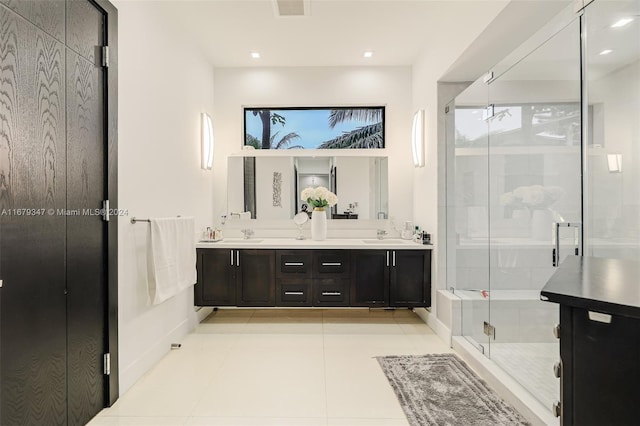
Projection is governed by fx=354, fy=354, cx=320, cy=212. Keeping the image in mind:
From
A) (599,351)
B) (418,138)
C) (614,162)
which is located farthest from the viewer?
(418,138)

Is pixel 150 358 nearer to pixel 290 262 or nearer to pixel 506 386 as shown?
pixel 290 262

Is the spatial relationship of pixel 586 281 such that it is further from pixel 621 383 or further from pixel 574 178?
pixel 574 178

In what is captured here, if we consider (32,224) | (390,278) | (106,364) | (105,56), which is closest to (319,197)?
(390,278)

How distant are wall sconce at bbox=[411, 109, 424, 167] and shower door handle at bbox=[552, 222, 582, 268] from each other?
5.88ft

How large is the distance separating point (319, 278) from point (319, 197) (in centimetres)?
92

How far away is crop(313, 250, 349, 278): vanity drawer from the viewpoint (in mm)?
3510

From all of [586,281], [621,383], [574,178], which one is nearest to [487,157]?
[574,178]

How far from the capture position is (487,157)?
2.75 m

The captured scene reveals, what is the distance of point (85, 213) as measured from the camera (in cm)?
192

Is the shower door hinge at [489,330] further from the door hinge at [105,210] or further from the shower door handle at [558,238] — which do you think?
the door hinge at [105,210]

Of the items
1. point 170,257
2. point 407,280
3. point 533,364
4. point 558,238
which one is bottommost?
point 533,364

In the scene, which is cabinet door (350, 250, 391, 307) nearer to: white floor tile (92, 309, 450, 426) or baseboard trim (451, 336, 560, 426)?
white floor tile (92, 309, 450, 426)

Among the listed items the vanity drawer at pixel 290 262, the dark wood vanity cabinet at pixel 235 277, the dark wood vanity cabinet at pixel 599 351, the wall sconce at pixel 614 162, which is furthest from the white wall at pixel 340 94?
the dark wood vanity cabinet at pixel 599 351

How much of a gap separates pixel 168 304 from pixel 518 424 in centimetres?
256
